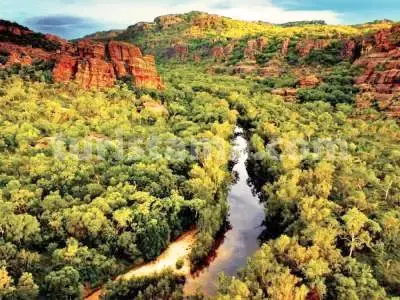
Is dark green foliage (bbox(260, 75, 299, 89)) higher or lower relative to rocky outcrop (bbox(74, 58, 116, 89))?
lower

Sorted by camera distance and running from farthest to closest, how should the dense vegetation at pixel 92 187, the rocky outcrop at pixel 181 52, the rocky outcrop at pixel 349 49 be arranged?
the rocky outcrop at pixel 181 52
the rocky outcrop at pixel 349 49
the dense vegetation at pixel 92 187

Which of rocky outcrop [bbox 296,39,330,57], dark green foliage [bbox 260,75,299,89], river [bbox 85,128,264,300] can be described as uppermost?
rocky outcrop [bbox 296,39,330,57]

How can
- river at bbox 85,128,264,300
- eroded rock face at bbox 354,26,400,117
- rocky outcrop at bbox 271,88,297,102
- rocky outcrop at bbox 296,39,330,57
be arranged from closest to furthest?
river at bbox 85,128,264,300 → eroded rock face at bbox 354,26,400,117 → rocky outcrop at bbox 271,88,297,102 → rocky outcrop at bbox 296,39,330,57

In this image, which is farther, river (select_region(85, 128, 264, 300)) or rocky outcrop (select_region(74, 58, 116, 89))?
rocky outcrop (select_region(74, 58, 116, 89))

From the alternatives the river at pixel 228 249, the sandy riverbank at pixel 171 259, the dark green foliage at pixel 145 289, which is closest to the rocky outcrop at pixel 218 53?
the river at pixel 228 249

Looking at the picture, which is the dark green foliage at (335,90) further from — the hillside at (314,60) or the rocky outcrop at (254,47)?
the rocky outcrop at (254,47)

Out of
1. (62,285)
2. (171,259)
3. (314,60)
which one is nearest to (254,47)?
A: (314,60)

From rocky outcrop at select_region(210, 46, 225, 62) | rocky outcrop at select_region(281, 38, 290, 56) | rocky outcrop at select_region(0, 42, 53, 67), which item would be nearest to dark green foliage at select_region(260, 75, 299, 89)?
rocky outcrop at select_region(281, 38, 290, 56)

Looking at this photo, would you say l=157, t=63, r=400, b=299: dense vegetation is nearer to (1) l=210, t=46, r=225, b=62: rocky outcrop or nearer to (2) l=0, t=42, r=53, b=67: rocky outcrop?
(2) l=0, t=42, r=53, b=67: rocky outcrop

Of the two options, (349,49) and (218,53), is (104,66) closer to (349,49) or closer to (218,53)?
(349,49)

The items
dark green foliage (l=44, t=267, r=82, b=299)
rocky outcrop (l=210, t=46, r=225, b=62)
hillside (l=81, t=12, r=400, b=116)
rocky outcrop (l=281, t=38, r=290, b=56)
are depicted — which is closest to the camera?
dark green foliage (l=44, t=267, r=82, b=299)
